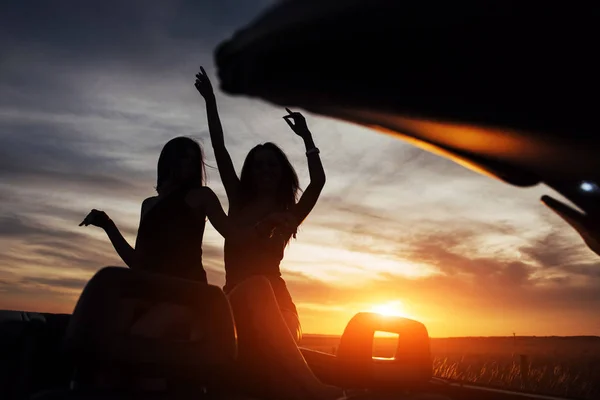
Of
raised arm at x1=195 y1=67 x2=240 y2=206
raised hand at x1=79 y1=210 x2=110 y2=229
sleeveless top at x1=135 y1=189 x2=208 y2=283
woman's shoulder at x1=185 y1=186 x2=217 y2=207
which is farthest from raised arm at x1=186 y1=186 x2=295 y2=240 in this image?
raised arm at x1=195 y1=67 x2=240 y2=206

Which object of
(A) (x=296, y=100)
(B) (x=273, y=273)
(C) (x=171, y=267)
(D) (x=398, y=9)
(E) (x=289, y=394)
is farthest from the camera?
(B) (x=273, y=273)

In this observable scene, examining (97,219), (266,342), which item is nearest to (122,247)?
(97,219)

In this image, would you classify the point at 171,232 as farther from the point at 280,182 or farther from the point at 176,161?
the point at 280,182

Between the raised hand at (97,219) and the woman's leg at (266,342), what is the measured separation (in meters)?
1.04

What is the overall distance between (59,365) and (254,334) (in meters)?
0.75

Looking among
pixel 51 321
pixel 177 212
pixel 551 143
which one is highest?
pixel 177 212

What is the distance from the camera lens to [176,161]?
11.3 feet

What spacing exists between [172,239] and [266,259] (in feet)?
1.64

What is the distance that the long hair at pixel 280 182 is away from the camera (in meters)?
3.86

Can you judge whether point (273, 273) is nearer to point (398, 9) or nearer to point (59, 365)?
point (59, 365)

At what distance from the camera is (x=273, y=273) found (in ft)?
11.0

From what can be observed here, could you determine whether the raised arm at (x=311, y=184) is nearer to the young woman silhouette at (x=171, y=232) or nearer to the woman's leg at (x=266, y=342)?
the young woman silhouette at (x=171, y=232)

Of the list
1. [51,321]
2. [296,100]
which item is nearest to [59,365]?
[51,321]

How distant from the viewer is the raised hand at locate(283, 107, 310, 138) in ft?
10.4
